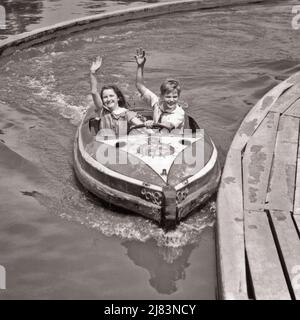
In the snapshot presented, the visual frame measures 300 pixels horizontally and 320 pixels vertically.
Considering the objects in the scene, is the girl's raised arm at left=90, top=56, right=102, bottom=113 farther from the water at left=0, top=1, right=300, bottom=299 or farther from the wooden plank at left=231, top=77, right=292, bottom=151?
the wooden plank at left=231, top=77, right=292, bottom=151

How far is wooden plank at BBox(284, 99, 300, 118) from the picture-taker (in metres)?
6.59

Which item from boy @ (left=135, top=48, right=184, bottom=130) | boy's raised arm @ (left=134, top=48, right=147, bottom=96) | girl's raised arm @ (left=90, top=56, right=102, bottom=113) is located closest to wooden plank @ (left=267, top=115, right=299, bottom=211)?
boy @ (left=135, top=48, right=184, bottom=130)

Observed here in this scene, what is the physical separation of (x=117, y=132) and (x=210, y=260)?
1930 mm

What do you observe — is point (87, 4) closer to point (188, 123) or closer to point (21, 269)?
point (188, 123)

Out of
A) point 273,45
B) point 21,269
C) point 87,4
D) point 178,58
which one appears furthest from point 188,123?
point 87,4

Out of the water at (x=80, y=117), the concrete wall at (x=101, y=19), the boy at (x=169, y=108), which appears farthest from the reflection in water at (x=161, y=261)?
the concrete wall at (x=101, y=19)

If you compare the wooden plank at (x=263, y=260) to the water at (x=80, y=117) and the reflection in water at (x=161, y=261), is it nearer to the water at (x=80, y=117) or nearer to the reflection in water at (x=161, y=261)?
the water at (x=80, y=117)

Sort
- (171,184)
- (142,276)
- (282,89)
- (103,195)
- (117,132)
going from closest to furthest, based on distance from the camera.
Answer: (142,276) < (171,184) < (103,195) < (117,132) < (282,89)

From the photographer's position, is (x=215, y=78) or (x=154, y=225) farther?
(x=215, y=78)

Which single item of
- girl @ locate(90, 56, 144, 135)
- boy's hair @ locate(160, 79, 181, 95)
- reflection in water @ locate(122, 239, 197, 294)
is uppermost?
boy's hair @ locate(160, 79, 181, 95)

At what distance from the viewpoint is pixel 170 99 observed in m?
5.76

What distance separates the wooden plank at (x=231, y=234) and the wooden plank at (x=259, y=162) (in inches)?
3.1

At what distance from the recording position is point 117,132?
19.2 ft

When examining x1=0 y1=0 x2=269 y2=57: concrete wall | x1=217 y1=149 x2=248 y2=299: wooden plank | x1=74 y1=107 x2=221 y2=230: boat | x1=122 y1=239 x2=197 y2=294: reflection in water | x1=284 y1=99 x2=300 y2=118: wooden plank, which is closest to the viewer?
x1=217 y1=149 x2=248 y2=299: wooden plank
